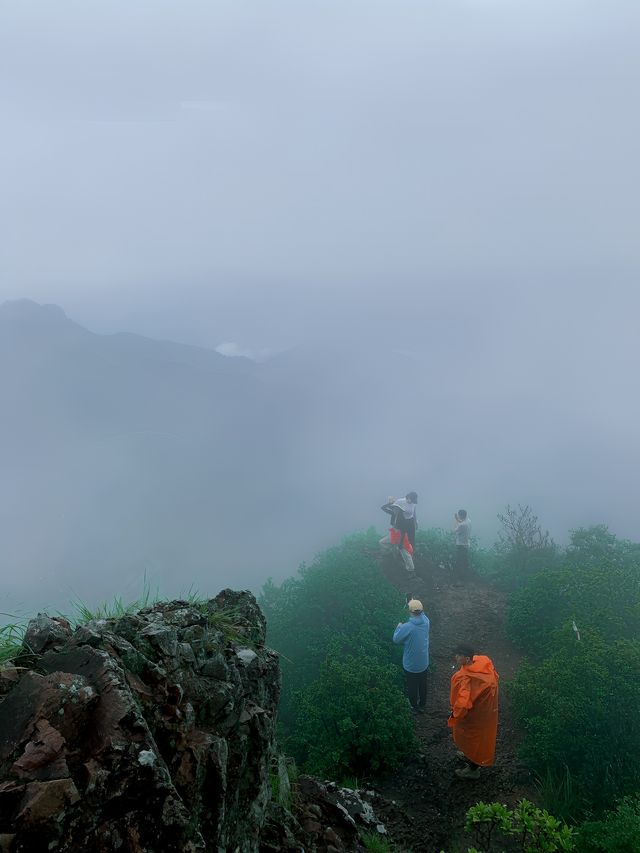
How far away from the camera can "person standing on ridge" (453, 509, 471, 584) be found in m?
17.1

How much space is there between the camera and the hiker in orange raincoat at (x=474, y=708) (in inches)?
310

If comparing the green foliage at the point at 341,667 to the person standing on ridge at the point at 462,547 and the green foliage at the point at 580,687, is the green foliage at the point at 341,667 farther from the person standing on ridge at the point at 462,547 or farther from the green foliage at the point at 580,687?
the person standing on ridge at the point at 462,547

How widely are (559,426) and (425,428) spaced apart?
101 feet

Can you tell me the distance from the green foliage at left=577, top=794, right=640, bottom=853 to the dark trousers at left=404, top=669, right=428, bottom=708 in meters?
4.30

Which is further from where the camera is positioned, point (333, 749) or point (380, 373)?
point (380, 373)

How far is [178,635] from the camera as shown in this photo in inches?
205

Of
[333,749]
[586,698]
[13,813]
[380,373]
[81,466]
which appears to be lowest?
[81,466]

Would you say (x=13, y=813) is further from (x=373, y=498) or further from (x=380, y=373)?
(x=380, y=373)

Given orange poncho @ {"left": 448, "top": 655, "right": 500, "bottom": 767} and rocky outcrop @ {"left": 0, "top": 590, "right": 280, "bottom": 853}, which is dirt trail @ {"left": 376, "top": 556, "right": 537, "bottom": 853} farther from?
rocky outcrop @ {"left": 0, "top": 590, "right": 280, "bottom": 853}

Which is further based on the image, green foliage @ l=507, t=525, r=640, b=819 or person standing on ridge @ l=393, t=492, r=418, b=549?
person standing on ridge @ l=393, t=492, r=418, b=549

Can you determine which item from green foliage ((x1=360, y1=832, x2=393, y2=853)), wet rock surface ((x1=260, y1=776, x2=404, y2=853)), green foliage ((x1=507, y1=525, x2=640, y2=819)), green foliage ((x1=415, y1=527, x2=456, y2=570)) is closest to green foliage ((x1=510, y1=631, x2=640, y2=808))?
green foliage ((x1=507, y1=525, x2=640, y2=819))

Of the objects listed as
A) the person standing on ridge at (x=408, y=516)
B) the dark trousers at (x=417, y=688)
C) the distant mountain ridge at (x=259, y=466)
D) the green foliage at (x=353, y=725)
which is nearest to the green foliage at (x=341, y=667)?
the green foliage at (x=353, y=725)

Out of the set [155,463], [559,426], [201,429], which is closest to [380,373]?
[201,429]

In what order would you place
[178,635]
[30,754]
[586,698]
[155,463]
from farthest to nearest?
[155,463] → [586,698] → [178,635] → [30,754]
